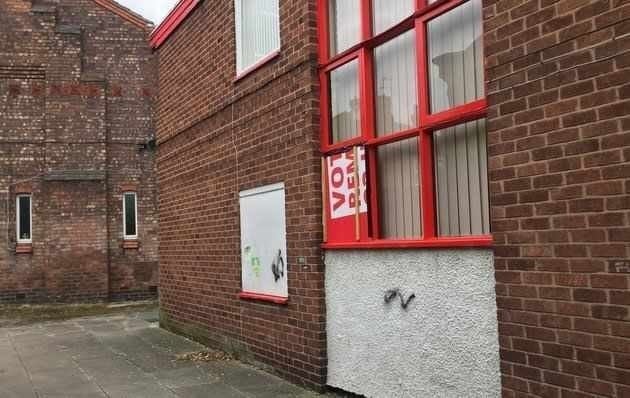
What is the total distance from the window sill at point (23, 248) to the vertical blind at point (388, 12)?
13.3 metres

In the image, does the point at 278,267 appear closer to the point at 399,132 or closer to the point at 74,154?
the point at 399,132

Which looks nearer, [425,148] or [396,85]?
[425,148]

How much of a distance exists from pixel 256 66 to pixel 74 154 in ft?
34.6

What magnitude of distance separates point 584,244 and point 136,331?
9421 mm

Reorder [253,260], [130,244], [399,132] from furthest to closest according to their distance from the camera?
[130,244]
[253,260]
[399,132]

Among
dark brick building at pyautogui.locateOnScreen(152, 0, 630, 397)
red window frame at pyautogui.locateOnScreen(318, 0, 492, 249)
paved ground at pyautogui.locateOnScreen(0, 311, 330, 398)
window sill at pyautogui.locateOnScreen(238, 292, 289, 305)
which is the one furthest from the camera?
window sill at pyautogui.locateOnScreen(238, 292, 289, 305)

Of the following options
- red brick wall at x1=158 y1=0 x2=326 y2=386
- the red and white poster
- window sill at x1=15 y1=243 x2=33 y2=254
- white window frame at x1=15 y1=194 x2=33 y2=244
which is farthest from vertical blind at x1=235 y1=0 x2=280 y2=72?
window sill at x1=15 y1=243 x2=33 y2=254

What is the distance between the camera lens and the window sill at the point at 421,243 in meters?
4.60

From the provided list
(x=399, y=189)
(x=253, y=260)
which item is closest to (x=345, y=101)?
(x=399, y=189)

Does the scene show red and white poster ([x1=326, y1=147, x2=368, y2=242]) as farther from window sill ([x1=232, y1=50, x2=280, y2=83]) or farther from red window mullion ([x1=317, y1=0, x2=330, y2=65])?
window sill ([x1=232, y1=50, x2=280, y2=83])

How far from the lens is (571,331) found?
12.7 feet

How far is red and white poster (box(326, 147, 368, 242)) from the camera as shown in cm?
607

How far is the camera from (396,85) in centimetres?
578

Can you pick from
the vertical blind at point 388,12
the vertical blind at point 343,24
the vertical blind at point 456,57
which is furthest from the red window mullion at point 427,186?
the vertical blind at point 343,24
